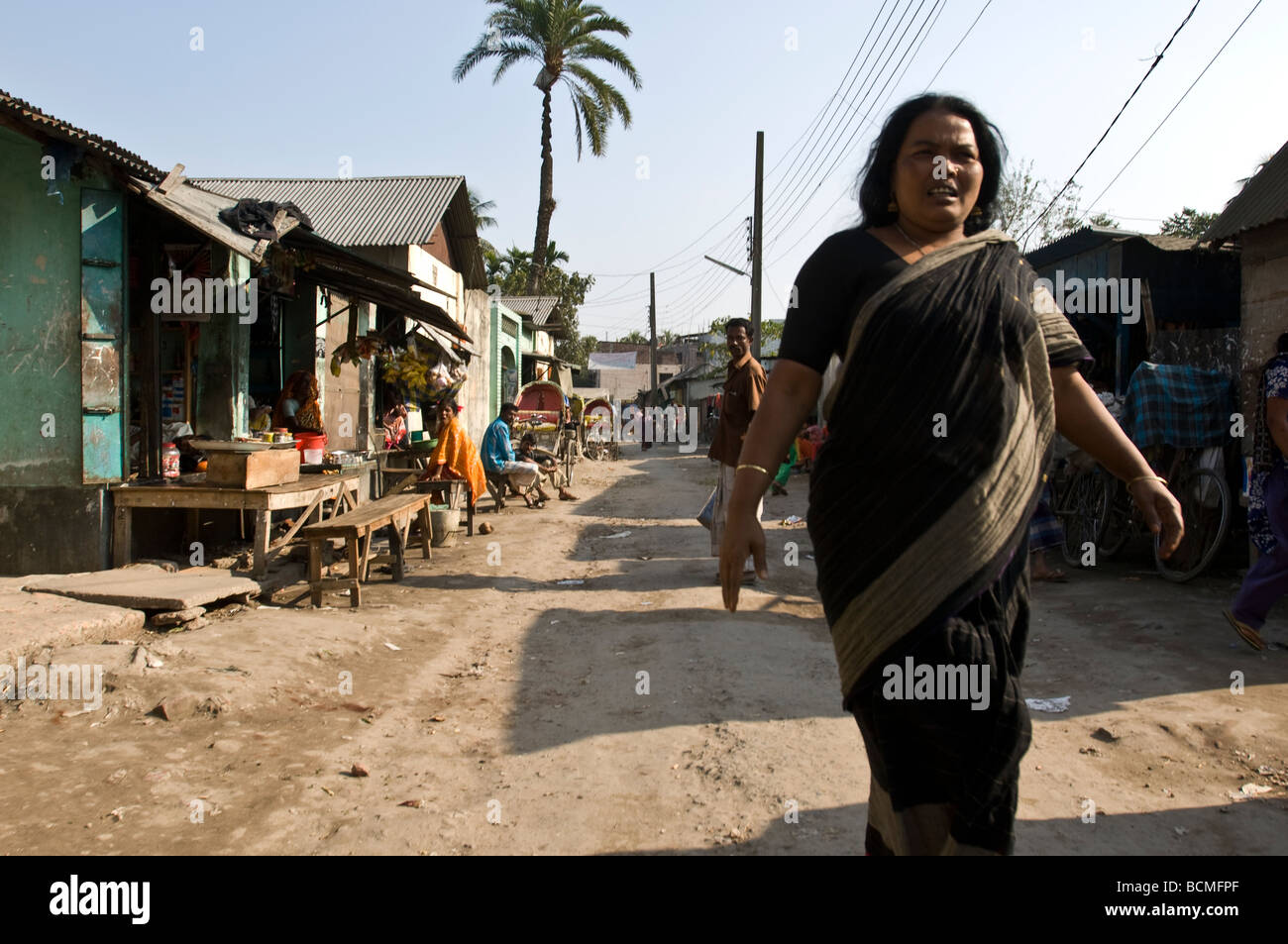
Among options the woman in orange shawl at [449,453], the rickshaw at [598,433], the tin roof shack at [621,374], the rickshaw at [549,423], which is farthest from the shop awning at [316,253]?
the tin roof shack at [621,374]

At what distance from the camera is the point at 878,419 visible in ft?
6.18

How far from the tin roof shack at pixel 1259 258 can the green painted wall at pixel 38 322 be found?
8.65m

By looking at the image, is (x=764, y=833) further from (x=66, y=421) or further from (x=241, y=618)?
(x=66, y=421)

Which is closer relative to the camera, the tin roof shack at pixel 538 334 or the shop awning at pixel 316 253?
the shop awning at pixel 316 253

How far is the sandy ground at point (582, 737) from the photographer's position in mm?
3105

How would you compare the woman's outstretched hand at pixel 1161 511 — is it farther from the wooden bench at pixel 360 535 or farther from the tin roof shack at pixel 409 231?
the tin roof shack at pixel 409 231

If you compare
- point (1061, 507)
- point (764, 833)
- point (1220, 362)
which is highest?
point (1220, 362)

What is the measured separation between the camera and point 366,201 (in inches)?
696

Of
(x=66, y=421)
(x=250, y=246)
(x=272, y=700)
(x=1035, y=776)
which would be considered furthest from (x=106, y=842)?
(x=250, y=246)

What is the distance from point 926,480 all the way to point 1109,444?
660mm

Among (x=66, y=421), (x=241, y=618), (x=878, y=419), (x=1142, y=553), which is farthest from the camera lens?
(x=1142, y=553)

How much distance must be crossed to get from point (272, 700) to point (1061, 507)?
7276 mm

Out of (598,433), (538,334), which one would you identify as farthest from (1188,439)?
(538,334)
